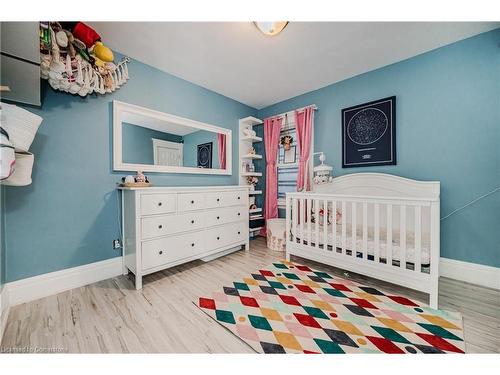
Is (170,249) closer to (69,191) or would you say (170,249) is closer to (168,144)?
(69,191)

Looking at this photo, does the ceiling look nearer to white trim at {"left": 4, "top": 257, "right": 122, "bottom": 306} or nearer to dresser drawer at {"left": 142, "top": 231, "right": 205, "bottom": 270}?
dresser drawer at {"left": 142, "top": 231, "right": 205, "bottom": 270}

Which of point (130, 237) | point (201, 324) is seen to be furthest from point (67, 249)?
point (201, 324)

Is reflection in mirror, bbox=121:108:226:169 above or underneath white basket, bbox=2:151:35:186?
above

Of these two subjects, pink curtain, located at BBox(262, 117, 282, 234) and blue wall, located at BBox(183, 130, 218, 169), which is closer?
blue wall, located at BBox(183, 130, 218, 169)

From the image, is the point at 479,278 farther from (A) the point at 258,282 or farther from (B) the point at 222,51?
(B) the point at 222,51

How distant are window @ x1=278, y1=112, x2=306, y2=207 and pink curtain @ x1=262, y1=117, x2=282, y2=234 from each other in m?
0.10

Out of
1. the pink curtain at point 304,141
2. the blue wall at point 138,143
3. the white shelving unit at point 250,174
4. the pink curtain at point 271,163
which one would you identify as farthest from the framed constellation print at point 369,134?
the blue wall at point 138,143

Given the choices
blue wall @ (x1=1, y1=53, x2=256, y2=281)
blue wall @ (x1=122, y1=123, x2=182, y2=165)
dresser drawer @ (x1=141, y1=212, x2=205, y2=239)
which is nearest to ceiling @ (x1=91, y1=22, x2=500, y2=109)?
blue wall @ (x1=1, y1=53, x2=256, y2=281)

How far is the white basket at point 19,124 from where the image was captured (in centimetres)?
124

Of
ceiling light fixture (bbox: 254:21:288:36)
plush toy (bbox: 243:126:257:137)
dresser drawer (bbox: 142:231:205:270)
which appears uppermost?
ceiling light fixture (bbox: 254:21:288:36)

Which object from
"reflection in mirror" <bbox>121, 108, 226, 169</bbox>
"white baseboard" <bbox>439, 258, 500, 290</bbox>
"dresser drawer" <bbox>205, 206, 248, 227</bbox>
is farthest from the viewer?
"dresser drawer" <bbox>205, 206, 248, 227</bbox>

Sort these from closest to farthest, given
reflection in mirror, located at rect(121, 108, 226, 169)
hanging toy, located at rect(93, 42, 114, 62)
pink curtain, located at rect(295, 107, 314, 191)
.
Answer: hanging toy, located at rect(93, 42, 114, 62), reflection in mirror, located at rect(121, 108, 226, 169), pink curtain, located at rect(295, 107, 314, 191)

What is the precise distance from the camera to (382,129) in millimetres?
2340

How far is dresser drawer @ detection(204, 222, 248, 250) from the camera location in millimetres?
2318
